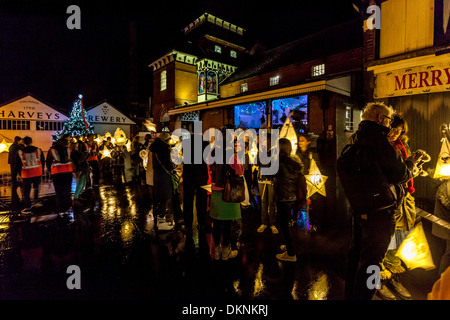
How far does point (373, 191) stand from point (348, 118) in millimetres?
12970

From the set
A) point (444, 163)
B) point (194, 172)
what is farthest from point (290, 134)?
point (444, 163)

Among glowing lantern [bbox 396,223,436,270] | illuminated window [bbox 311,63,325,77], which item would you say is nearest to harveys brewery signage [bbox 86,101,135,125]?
illuminated window [bbox 311,63,325,77]

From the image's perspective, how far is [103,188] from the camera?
937cm

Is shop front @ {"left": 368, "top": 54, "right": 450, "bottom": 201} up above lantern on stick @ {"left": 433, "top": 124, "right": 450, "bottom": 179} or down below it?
above

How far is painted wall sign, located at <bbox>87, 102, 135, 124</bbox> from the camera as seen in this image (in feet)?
94.3

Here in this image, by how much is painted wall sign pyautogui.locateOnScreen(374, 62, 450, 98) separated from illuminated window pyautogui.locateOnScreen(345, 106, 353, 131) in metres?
6.79

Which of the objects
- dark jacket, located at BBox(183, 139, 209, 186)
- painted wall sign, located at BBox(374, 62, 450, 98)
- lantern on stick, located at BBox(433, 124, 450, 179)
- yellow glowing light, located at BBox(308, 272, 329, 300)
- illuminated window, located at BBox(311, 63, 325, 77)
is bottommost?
yellow glowing light, located at BBox(308, 272, 329, 300)

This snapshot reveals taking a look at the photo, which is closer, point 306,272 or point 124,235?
point 306,272

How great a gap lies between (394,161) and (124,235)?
4.76m

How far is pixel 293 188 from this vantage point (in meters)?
→ 3.66

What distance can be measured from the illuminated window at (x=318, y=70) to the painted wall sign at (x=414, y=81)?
361 inches

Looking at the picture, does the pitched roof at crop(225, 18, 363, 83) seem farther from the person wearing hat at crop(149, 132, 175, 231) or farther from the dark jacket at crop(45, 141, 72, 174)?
the dark jacket at crop(45, 141, 72, 174)
